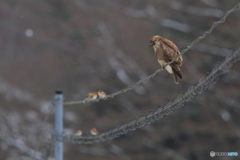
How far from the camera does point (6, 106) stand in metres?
16.2

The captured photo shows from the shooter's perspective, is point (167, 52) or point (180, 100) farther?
point (167, 52)

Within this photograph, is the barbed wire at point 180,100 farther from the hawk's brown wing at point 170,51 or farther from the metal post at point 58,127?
the hawk's brown wing at point 170,51

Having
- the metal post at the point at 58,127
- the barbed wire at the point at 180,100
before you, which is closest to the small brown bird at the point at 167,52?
the barbed wire at the point at 180,100

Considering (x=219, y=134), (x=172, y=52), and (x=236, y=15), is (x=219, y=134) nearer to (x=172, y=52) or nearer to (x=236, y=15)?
(x=236, y=15)

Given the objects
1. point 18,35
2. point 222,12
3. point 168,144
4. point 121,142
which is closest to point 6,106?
point 18,35

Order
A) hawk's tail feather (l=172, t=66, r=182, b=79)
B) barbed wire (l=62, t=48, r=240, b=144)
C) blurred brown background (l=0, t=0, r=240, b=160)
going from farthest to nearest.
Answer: blurred brown background (l=0, t=0, r=240, b=160) → hawk's tail feather (l=172, t=66, r=182, b=79) → barbed wire (l=62, t=48, r=240, b=144)

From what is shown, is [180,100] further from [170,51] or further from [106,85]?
[106,85]

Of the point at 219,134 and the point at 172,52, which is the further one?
the point at 219,134

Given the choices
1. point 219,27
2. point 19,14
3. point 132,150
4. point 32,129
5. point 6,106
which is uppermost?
point 19,14

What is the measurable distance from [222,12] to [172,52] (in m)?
13.7

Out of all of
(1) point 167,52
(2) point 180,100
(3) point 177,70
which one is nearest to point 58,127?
(1) point 167,52

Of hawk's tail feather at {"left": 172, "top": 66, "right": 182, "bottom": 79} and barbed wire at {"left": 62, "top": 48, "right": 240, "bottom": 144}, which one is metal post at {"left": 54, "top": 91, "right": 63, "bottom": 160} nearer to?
barbed wire at {"left": 62, "top": 48, "right": 240, "bottom": 144}

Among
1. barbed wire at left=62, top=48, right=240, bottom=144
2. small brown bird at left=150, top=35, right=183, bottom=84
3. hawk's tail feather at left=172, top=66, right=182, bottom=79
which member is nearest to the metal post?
barbed wire at left=62, top=48, right=240, bottom=144

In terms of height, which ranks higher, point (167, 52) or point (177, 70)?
point (167, 52)
